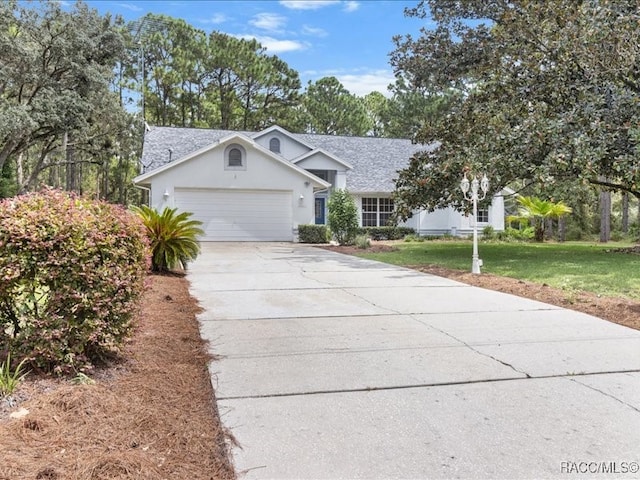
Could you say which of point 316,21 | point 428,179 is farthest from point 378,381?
point 316,21

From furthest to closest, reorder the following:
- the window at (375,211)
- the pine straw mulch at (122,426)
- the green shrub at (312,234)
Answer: the window at (375,211), the green shrub at (312,234), the pine straw mulch at (122,426)

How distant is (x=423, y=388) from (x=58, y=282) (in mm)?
2851

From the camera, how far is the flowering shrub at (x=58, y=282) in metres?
3.38

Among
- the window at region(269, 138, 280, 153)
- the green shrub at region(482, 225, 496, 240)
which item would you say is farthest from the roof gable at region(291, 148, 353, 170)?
the green shrub at region(482, 225, 496, 240)

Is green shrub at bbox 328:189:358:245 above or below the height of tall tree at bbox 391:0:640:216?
below

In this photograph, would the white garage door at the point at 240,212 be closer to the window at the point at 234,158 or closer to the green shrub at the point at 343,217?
the window at the point at 234,158

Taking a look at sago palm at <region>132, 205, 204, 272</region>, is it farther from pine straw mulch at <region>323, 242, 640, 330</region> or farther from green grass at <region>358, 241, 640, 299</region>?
green grass at <region>358, 241, 640, 299</region>

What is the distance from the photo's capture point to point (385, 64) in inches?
774

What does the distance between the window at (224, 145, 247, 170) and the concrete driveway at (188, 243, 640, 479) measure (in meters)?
13.7

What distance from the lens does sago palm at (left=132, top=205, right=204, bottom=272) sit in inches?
384

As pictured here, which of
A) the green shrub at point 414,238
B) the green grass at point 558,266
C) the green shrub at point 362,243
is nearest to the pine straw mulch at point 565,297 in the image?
the green grass at point 558,266

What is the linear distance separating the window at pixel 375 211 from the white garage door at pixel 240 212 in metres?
5.92

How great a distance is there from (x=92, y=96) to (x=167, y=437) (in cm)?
2224

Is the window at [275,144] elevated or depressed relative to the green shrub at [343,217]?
elevated
